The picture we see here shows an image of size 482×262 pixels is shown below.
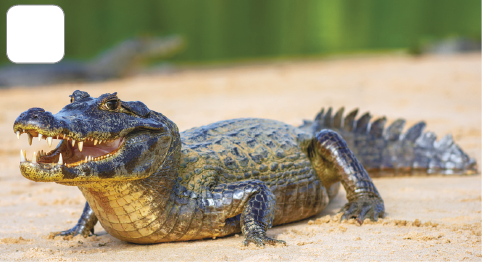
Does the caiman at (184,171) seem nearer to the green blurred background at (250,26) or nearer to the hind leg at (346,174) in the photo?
the hind leg at (346,174)

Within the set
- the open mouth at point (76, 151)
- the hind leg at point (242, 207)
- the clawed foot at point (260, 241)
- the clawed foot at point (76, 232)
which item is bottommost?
the clawed foot at point (76, 232)

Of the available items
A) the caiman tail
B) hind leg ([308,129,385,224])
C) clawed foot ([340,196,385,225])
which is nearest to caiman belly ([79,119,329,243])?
hind leg ([308,129,385,224])

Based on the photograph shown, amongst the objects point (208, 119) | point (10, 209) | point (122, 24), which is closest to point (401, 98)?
point (208, 119)

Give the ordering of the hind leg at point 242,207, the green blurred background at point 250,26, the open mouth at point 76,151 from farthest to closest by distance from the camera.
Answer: the green blurred background at point 250,26
the hind leg at point 242,207
the open mouth at point 76,151

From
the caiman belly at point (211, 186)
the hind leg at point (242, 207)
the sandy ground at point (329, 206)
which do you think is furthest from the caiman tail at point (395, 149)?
the hind leg at point (242, 207)

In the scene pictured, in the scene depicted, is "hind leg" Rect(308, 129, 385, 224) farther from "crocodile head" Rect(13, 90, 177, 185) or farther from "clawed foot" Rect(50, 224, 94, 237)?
"clawed foot" Rect(50, 224, 94, 237)

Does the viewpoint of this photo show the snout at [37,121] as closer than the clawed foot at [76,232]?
Yes

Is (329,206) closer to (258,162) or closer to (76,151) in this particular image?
(258,162)
